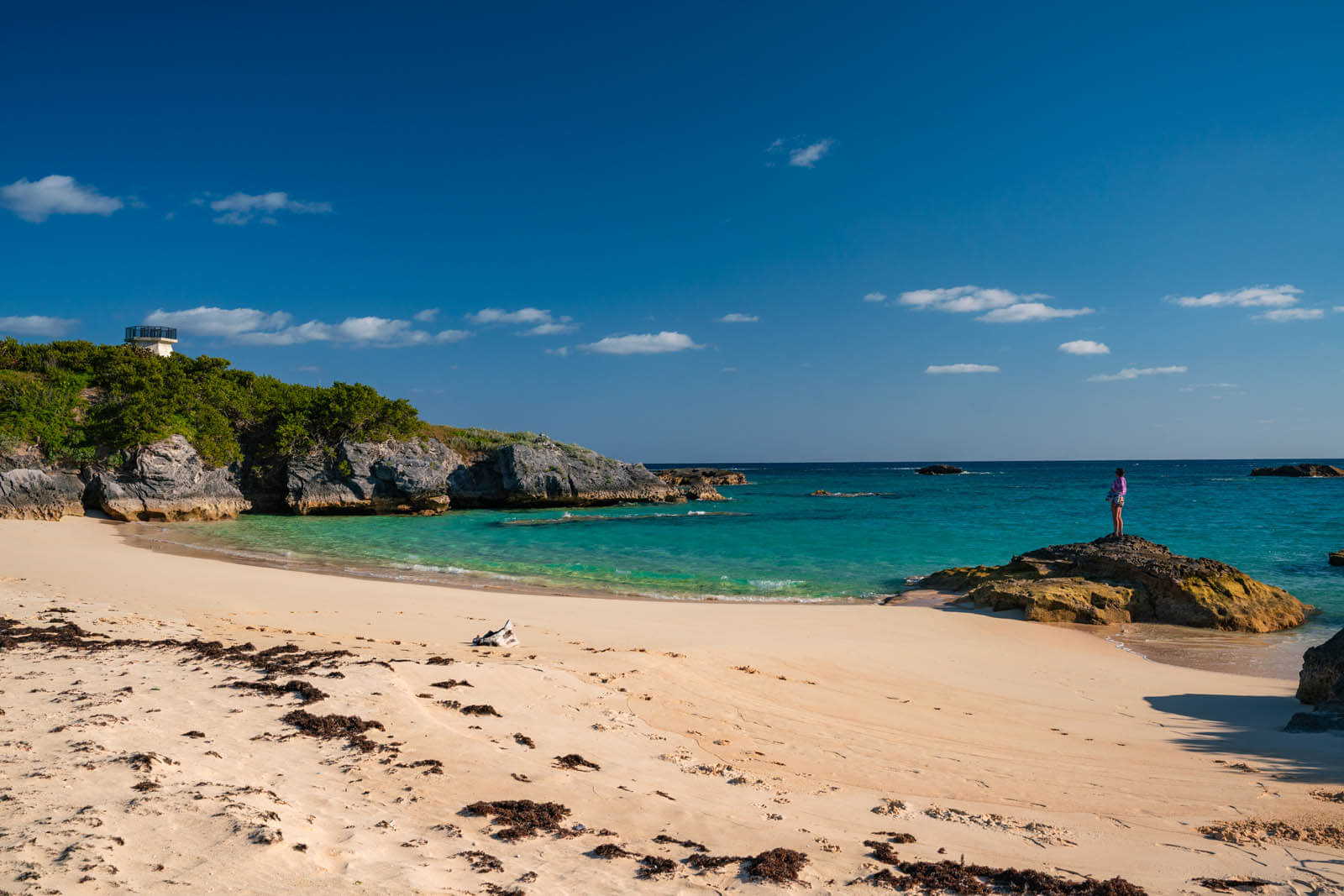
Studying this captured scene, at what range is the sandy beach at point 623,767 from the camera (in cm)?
373

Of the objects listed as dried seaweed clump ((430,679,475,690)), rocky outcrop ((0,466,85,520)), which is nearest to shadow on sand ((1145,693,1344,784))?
dried seaweed clump ((430,679,475,690))

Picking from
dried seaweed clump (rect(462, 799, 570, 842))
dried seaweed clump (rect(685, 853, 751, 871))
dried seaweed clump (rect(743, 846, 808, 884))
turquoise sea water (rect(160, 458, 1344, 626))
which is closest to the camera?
dried seaweed clump (rect(743, 846, 808, 884))

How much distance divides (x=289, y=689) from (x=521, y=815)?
11.0 feet

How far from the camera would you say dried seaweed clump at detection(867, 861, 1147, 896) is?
12.3ft

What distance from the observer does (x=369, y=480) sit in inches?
1582

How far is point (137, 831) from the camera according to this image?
363 cm

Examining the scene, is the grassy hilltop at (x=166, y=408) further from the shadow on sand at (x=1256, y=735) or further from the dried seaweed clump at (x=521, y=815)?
the shadow on sand at (x=1256, y=735)

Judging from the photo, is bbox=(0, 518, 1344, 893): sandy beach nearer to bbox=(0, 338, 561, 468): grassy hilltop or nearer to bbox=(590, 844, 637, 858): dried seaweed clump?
bbox=(590, 844, 637, 858): dried seaweed clump

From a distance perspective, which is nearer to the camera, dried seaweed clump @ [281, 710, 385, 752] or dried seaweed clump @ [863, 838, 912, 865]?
dried seaweed clump @ [863, 838, 912, 865]

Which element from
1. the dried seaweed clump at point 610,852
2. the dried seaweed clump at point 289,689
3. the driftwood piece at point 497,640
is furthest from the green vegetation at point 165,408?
the dried seaweed clump at point 610,852

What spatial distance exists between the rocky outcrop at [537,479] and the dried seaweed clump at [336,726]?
130 feet

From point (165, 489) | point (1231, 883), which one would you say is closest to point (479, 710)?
point (1231, 883)

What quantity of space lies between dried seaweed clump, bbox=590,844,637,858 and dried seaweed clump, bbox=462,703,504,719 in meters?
2.65

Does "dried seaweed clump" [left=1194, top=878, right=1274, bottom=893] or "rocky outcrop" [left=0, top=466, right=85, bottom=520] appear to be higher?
"rocky outcrop" [left=0, top=466, right=85, bottom=520]
